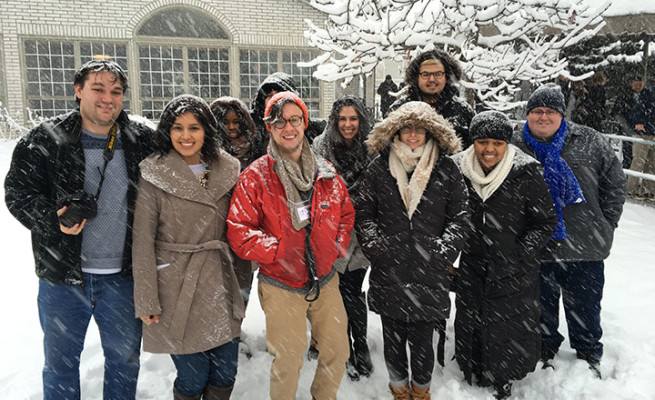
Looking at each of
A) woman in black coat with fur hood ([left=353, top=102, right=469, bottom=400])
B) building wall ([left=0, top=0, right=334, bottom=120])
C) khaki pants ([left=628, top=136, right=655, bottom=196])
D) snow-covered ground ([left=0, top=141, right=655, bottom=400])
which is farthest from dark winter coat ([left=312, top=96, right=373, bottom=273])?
building wall ([left=0, top=0, right=334, bottom=120])

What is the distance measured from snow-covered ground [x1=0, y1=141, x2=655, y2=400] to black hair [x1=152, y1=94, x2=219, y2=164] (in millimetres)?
1673

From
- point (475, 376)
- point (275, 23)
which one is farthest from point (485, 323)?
point (275, 23)

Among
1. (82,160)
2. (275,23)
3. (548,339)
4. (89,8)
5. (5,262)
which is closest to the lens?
(82,160)

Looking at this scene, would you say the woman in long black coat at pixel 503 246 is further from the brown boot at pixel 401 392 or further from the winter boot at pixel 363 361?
the winter boot at pixel 363 361

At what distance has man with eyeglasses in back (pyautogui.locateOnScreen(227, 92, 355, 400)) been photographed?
2.43m

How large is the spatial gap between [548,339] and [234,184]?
2.45 meters

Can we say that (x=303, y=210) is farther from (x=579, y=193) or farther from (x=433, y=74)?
(x=579, y=193)

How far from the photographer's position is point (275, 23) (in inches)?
542

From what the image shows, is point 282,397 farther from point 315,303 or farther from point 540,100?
point 540,100

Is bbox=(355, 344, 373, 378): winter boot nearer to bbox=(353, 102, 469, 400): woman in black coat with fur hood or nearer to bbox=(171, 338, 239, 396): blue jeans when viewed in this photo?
bbox=(353, 102, 469, 400): woman in black coat with fur hood

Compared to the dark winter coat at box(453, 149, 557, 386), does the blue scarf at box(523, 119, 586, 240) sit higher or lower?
higher

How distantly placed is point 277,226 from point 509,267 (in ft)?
4.77

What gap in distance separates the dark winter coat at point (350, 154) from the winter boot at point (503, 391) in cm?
114

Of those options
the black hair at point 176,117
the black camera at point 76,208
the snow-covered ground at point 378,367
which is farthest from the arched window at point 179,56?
the black camera at point 76,208
